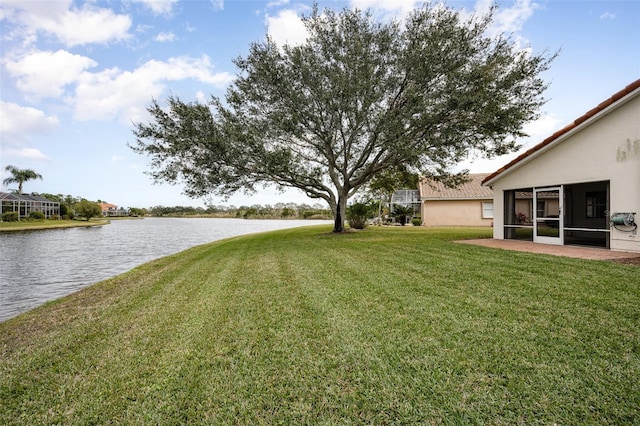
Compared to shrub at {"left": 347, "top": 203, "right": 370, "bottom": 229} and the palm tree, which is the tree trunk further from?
the palm tree

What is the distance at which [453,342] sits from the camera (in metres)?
3.22

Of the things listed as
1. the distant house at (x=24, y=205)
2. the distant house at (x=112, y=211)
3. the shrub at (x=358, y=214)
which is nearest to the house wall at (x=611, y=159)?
the shrub at (x=358, y=214)

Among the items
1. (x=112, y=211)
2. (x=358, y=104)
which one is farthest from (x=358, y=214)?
(x=112, y=211)

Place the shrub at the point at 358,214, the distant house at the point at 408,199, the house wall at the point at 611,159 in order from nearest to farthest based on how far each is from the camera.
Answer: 1. the house wall at the point at 611,159
2. the shrub at the point at 358,214
3. the distant house at the point at 408,199

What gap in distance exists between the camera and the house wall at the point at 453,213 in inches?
948

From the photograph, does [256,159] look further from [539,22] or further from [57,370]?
[539,22]

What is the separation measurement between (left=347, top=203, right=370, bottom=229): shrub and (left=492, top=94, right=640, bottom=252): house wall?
1182cm

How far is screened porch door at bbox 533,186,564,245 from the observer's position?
10469mm

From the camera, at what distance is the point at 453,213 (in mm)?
24344

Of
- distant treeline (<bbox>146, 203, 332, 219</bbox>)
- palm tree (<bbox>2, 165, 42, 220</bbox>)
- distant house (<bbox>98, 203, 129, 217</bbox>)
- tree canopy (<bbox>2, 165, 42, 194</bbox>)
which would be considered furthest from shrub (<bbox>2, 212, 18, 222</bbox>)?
distant house (<bbox>98, 203, 129, 217</bbox>)

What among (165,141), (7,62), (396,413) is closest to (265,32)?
(165,141)

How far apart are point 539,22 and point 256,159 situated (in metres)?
12.9

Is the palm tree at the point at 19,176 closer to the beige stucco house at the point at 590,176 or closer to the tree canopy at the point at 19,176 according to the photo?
the tree canopy at the point at 19,176

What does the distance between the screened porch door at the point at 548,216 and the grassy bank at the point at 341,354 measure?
17.1ft
